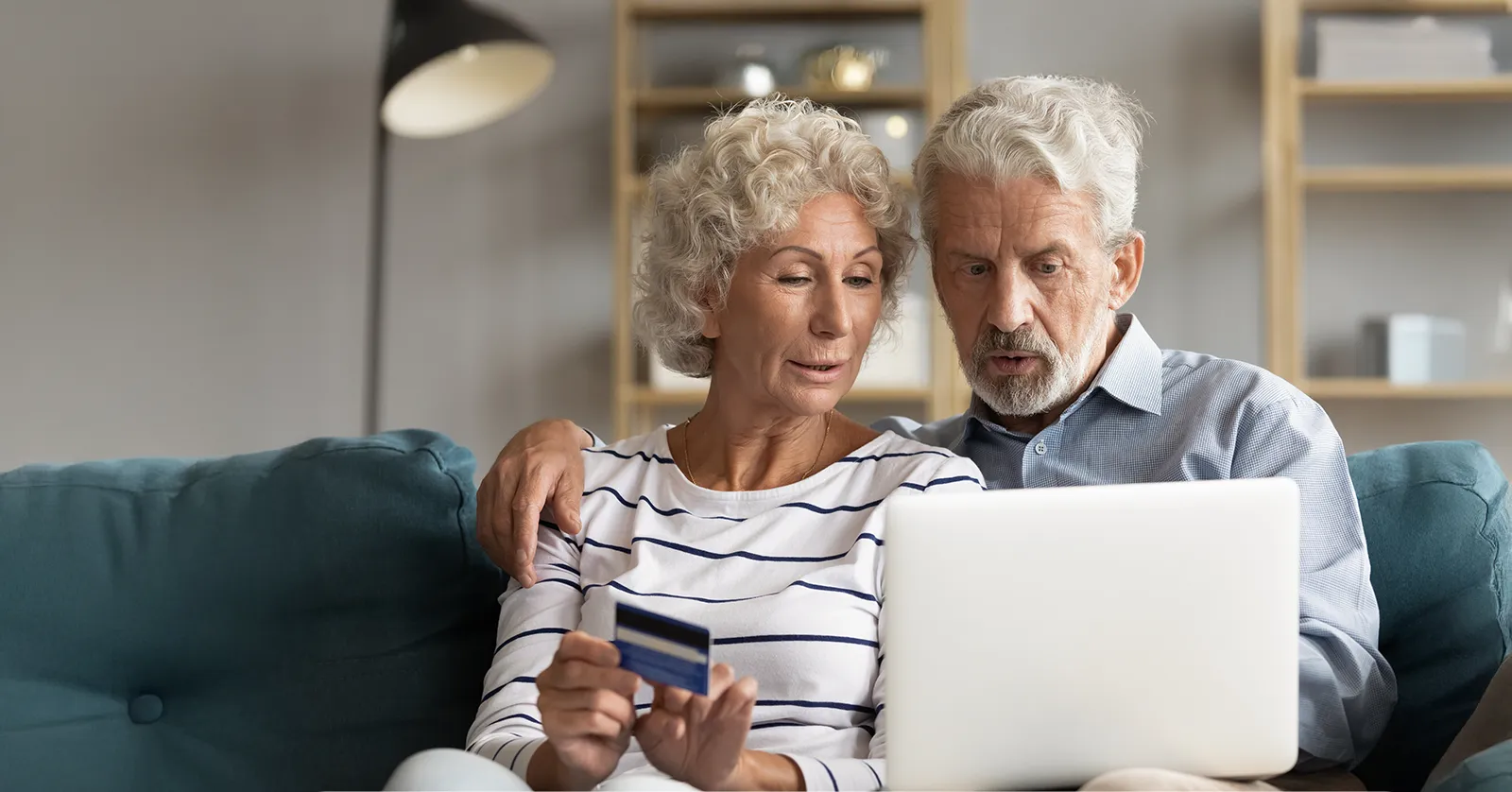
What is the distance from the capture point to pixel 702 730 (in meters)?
1.18

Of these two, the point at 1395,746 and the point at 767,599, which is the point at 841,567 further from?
the point at 1395,746

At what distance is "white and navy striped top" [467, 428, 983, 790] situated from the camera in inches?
56.2

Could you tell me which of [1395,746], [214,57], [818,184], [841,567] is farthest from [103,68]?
[1395,746]

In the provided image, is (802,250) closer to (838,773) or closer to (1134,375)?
(1134,375)

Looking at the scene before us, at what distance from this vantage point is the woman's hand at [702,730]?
1.16 meters

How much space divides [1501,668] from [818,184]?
0.95 metres

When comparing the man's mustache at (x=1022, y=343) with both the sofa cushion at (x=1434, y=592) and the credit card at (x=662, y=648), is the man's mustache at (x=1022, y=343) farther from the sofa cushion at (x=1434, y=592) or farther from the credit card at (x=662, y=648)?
the credit card at (x=662, y=648)

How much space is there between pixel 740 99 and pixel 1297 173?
1437 mm

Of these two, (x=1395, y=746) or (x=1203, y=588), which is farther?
(x=1395, y=746)

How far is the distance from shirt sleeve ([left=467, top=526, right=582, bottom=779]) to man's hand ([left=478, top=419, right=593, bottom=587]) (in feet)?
0.08

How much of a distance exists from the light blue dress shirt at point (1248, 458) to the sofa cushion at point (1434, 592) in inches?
2.7

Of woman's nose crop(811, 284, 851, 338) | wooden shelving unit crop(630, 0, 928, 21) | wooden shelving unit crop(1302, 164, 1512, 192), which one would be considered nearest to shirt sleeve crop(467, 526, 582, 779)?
woman's nose crop(811, 284, 851, 338)

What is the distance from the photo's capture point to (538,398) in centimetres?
387

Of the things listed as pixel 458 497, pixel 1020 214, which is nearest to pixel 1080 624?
pixel 1020 214
